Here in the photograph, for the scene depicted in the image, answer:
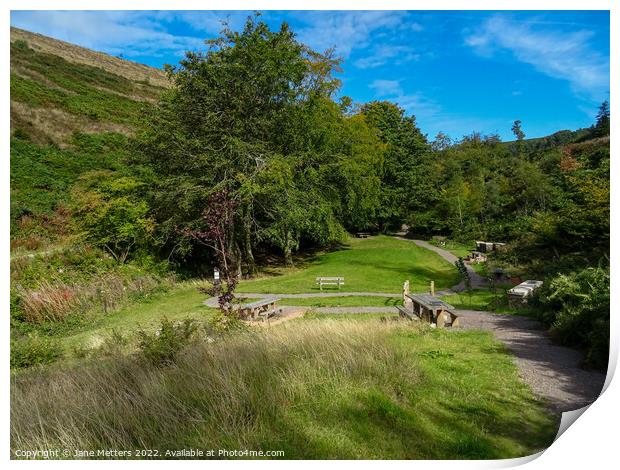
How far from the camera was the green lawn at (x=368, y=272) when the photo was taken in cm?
1355

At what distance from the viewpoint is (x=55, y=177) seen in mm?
13039

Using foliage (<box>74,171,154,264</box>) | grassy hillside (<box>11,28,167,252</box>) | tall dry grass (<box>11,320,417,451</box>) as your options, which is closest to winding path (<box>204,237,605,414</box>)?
tall dry grass (<box>11,320,417,451</box>)

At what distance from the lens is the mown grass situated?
2.88 meters

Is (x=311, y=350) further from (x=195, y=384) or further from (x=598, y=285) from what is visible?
(x=598, y=285)

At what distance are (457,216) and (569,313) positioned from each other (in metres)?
23.4

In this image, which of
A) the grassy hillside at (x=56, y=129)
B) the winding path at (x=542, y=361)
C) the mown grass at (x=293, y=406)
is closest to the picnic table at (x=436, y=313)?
the winding path at (x=542, y=361)

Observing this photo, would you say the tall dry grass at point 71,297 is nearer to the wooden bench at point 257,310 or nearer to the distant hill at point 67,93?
the distant hill at point 67,93

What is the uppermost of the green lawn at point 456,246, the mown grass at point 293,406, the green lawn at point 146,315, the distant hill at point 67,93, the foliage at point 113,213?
the distant hill at point 67,93

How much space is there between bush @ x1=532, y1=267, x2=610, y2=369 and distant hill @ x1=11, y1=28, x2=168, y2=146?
7.30m

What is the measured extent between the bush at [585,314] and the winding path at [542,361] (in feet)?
0.64

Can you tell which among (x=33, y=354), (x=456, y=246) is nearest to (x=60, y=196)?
(x=33, y=354)

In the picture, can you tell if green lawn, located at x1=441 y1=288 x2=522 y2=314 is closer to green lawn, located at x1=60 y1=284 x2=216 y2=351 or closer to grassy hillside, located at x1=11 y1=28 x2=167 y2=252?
green lawn, located at x1=60 y1=284 x2=216 y2=351

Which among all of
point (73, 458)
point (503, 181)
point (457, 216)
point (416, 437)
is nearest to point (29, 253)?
point (73, 458)

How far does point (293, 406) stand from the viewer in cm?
320
